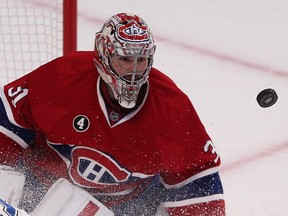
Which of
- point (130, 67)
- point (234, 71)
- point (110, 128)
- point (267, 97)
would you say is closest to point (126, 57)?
point (130, 67)

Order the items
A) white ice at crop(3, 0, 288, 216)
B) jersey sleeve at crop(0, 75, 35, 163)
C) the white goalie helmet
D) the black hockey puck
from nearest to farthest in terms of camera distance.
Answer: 1. the white goalie helmet
2. jersey sleeve at crop(0, 75, 35, 163)
3. the black hockey puck
4. white ice at crop(3, 0, 288, 216)

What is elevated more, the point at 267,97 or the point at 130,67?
the point at 130,67

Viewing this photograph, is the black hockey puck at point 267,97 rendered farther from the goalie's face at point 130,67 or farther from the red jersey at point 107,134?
the goalie's face at point 130,67

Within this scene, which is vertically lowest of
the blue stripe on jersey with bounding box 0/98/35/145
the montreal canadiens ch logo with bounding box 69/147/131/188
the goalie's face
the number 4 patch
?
the montreal canadiens ch logo with bounding box 69/147/131/188

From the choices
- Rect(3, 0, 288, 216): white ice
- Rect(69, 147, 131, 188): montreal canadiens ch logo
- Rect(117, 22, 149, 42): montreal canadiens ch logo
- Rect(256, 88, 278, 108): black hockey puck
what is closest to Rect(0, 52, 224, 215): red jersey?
Rect(69, 147, 131, 188): montreal canadiens ch logo

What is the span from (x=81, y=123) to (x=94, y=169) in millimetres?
171

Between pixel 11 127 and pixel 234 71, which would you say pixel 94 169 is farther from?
pixel 234 71

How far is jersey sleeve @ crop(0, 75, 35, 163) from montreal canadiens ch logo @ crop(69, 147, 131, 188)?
0.53ft

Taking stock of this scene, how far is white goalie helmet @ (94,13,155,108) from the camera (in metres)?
2.55

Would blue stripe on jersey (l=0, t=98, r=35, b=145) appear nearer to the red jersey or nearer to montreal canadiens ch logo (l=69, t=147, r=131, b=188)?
the red jersey

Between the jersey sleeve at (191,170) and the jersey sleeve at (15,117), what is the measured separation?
422mm

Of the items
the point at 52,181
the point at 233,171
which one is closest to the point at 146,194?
the point at 52,181

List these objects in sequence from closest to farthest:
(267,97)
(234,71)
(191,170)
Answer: (191,170) < (267,97) < (234,71)

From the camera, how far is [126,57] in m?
2.57
